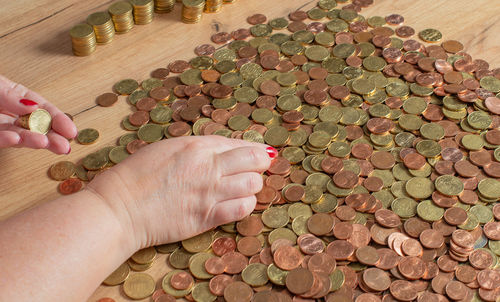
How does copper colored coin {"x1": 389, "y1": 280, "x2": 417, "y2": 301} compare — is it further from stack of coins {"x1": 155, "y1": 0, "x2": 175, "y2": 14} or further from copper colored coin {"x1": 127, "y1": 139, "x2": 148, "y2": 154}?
stack of coins {"x1": 155, "y1": 0, "x2": 175, "y2": 14}

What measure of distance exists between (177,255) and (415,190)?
0.48 metres

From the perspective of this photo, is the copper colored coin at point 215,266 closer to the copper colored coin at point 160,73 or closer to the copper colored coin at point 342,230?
the copper colored coin at point 342,230

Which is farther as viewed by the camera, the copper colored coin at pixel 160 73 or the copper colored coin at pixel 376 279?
the copper colored coin at pixel 160 73

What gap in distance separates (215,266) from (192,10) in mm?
809

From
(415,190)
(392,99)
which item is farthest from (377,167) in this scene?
(392,99)

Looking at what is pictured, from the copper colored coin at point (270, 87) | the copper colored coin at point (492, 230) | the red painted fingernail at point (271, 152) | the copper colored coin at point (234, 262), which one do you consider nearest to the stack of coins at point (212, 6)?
the copper colored coin at point (270, 87)

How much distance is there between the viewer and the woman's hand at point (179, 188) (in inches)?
40.4

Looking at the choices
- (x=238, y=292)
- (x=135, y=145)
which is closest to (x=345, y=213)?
(x=238, y=292)

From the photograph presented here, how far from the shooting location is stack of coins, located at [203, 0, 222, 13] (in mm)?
1617

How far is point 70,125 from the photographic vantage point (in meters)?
1.11

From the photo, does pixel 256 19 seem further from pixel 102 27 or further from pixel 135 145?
pixel 135 145

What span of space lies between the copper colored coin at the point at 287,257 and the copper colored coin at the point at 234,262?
6 centimetres

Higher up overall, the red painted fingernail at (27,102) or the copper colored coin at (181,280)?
the red painted fingernail at (27,102)

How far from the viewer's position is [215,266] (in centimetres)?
103
